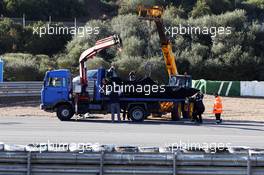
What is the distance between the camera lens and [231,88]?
1781 inches

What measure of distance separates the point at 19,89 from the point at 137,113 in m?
12.7

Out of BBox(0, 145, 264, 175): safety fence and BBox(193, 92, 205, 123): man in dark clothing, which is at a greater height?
BBox(193, 92, 205, 123): man in dark clothing

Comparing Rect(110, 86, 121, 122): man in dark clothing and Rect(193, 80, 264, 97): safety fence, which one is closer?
Rect(110, 86, 121, 122): man in dark clothing

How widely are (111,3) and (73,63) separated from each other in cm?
3175

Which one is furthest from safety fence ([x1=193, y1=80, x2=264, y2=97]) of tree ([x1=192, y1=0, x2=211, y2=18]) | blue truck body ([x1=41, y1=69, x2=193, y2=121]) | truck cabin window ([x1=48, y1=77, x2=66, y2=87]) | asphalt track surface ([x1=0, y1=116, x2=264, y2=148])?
tree ([x1=192, y1=0, x2=211, y2=18])

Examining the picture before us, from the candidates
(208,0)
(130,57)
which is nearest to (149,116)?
(130,57)

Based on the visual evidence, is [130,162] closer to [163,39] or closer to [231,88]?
[163,39]

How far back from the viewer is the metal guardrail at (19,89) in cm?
3506

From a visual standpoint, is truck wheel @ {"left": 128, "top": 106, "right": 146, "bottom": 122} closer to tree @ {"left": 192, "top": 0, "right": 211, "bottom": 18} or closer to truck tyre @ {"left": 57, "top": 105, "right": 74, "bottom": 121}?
truck tyre @ {"left": 57, "top": 105, "right": 74, "bottom": 121}

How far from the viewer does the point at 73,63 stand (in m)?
53.9

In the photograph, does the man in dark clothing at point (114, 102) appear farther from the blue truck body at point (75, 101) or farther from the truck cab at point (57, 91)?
the truck cab at point (57, 91)

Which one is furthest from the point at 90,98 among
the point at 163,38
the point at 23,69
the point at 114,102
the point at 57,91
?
the point at 23,69

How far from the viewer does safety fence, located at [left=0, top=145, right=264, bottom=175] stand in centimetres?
1104

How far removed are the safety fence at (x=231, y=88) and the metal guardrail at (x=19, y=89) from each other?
1356 centimetres
